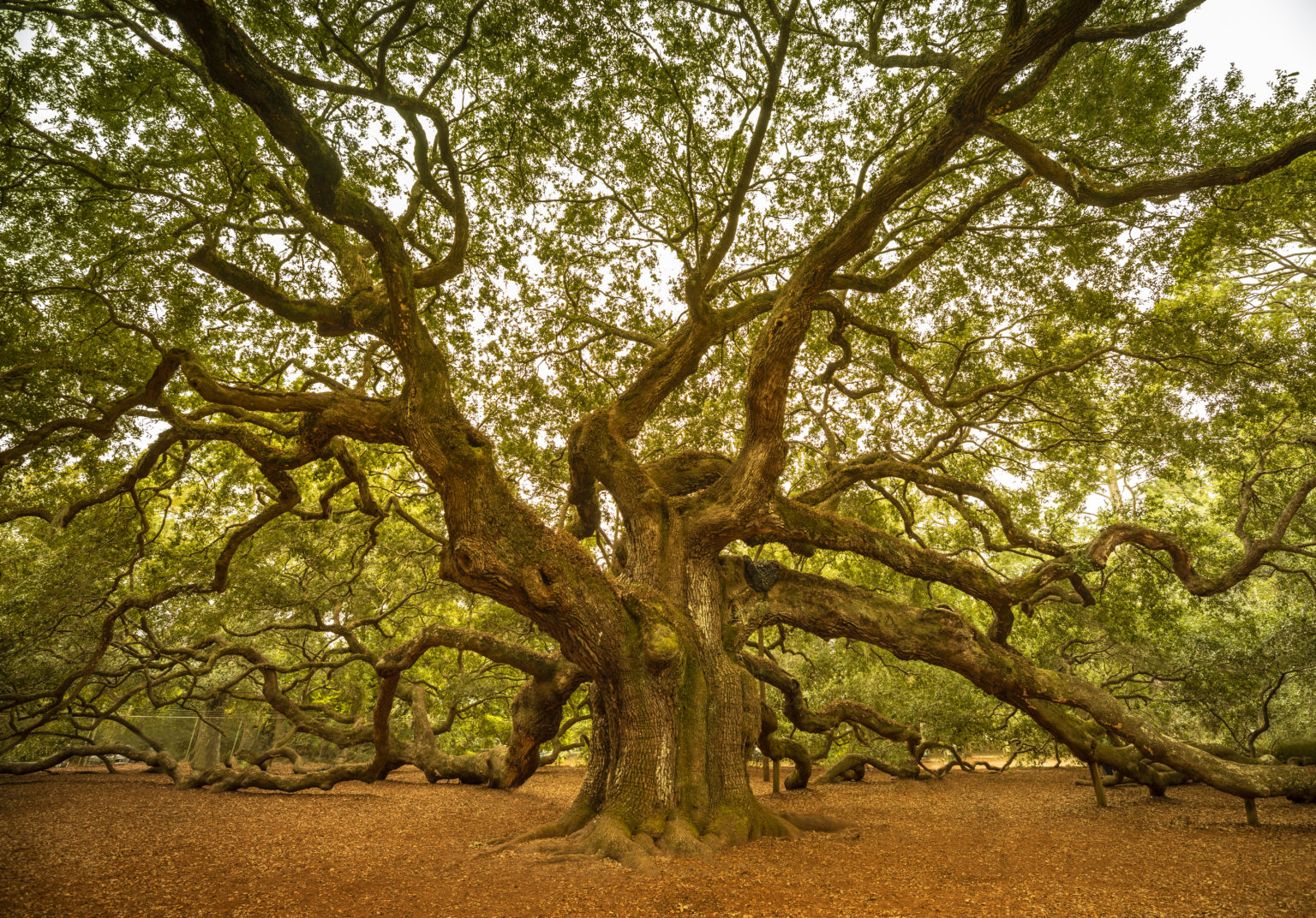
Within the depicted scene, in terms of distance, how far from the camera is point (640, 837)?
4.59 metres

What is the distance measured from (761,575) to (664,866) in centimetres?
326

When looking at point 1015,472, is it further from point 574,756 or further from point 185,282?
point 574,756

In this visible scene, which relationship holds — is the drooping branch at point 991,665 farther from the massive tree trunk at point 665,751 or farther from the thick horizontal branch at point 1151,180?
the thick horizontal branch at point 1151,180

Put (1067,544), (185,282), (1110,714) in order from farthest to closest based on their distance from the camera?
1. (1067,544)
2. (185,282)
3. (1110,714)

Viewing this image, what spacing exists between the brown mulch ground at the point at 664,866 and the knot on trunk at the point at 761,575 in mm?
2447

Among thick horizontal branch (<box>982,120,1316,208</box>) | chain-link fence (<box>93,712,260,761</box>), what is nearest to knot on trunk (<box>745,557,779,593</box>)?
thick horizontal branch (<box>982,120,1316,208</box>)

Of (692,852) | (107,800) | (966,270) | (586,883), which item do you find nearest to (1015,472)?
(966,270)

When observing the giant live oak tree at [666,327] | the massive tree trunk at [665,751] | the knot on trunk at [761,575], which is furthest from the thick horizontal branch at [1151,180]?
the massive tree trunk at [665,751]

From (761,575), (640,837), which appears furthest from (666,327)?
(640,837)

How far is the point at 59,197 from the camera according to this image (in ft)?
21.7

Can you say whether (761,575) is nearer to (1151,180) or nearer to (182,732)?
(1151,180)

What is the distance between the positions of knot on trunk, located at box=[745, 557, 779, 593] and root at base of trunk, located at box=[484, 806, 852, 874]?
7.33 feet

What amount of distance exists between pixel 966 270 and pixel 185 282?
10411mm

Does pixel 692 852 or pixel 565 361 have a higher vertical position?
pixel 565 361
